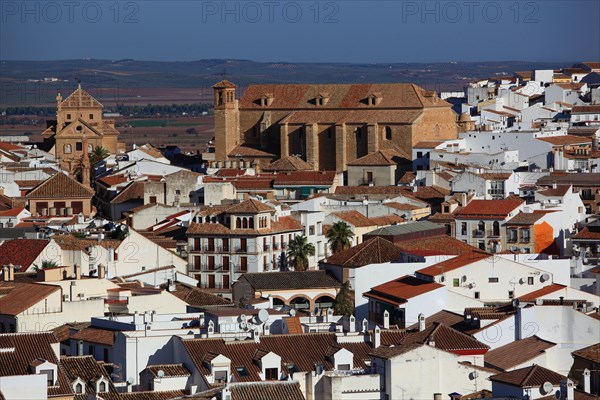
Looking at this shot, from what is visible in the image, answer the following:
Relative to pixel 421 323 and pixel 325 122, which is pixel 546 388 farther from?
pixel 325 122

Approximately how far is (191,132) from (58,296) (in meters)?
119

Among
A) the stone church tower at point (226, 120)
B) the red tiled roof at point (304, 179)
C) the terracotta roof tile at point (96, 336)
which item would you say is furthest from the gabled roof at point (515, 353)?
the stone church tower at point (226, 120)

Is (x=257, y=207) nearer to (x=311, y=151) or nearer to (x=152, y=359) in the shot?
(x=152, y=359)

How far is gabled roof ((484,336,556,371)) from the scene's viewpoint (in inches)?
1257

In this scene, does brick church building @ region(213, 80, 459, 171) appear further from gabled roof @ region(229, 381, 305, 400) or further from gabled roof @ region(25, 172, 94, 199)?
A: gabled roof @ region(229, 381, 305, 400)

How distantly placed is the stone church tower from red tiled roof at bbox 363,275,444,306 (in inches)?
1536

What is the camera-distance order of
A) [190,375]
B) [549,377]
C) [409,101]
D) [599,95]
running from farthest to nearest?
[599,95] → [409,101] → [190,375] → [549,377]

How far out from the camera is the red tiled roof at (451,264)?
41156 millimetres

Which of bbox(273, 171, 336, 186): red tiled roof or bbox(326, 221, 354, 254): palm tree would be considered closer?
bbox(326, 221, 354, 254): palm tree

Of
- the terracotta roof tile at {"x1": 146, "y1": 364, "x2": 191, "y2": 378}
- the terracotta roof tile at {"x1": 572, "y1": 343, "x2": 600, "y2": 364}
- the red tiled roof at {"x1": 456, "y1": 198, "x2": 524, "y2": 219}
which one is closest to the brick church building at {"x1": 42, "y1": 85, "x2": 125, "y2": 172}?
the red tiled roof at {"x1": 456, "y1": 198, "x2": 524, "y2": 219}

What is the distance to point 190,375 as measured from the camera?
3016cm

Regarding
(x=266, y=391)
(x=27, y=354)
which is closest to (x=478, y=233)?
(x=27, y=354)

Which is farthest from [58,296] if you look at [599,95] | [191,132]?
[191,132]

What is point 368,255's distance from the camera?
4750 centimetres
